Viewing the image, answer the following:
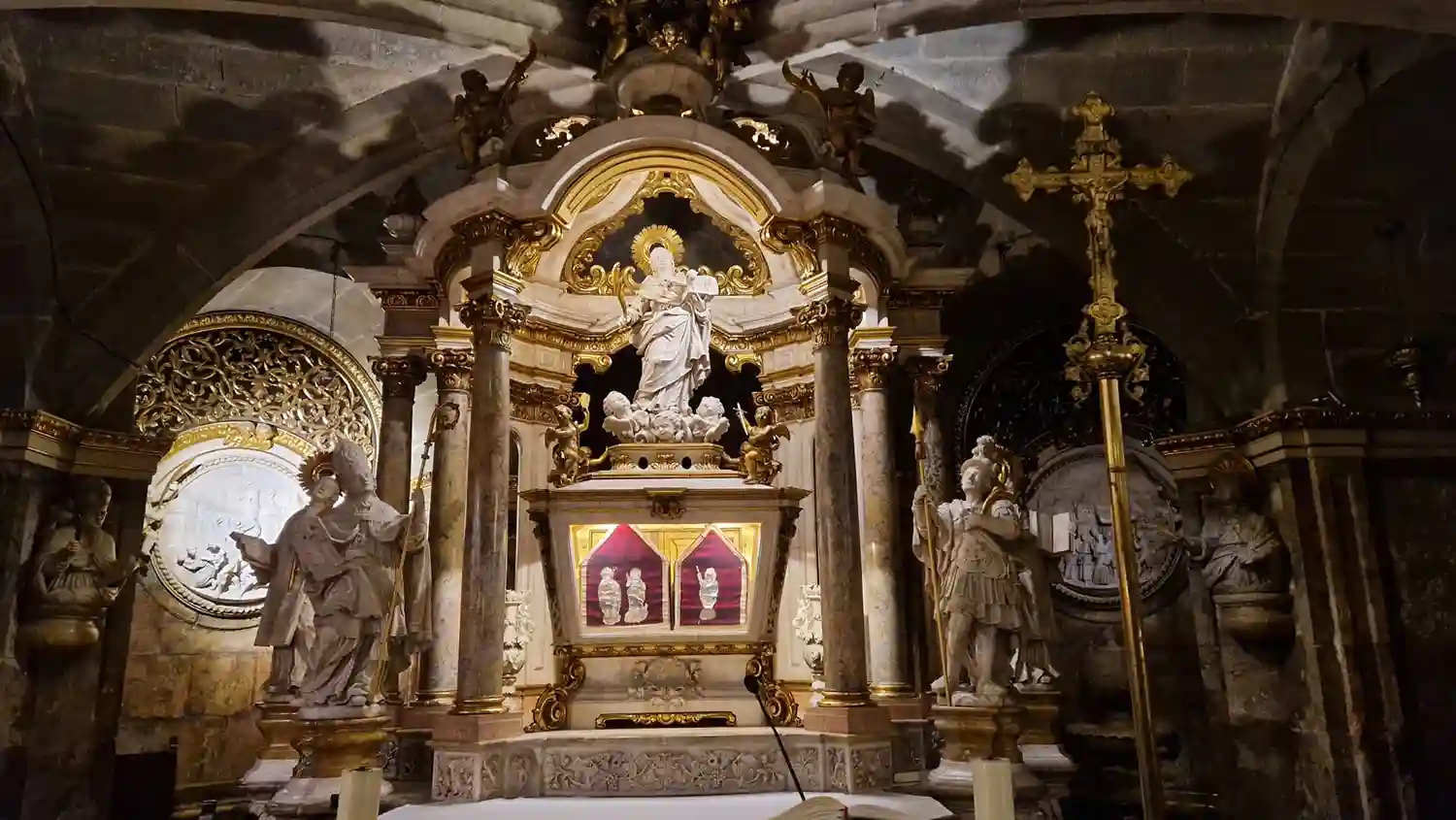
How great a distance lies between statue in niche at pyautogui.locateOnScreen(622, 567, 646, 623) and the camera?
590cm

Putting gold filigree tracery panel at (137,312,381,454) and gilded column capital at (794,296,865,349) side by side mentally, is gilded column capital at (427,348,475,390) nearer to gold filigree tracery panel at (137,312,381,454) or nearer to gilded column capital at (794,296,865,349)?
gilded column capital at (794,296,865,349)

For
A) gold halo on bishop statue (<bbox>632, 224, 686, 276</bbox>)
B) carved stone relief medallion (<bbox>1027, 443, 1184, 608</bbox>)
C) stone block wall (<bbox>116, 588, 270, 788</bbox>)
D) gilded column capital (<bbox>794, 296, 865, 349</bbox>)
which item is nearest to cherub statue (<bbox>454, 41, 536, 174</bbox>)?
gold halo on bishop statue (<bbox>632, 224, 686, 276</bbox>)

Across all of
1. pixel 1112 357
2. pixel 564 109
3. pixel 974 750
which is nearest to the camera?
pixel 1112 357

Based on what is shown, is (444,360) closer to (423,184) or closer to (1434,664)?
(423,184)

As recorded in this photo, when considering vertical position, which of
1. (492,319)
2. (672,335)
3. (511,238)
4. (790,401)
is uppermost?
(511,238)

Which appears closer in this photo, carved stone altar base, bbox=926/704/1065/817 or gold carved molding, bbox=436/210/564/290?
carved stone altar base, bbox=926/704/1065/817

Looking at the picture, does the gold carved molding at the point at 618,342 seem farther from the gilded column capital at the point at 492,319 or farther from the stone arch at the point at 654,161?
the stone arch at the point at 654,161

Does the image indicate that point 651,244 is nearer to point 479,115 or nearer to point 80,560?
point 479,115

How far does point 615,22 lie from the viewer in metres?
6.50

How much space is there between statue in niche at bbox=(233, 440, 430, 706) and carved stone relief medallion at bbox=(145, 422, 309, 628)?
3.54 m

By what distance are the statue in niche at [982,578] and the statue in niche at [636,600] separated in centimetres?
162

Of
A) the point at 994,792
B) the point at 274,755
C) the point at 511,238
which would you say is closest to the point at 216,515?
the point at 274,755

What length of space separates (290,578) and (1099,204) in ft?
13.9

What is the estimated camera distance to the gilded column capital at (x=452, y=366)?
22.0ft
